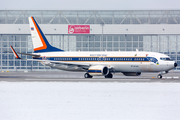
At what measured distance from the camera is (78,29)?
7306cm

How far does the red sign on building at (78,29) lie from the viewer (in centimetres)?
7294

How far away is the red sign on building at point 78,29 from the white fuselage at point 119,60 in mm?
23581

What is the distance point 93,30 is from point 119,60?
93.0 feet

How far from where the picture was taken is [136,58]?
4494cm

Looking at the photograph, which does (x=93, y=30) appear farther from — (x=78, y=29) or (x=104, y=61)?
(x=104, y=61)
